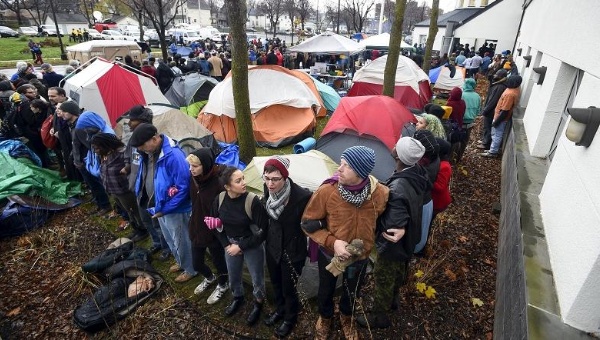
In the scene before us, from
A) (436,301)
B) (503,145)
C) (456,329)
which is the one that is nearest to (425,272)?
(436,301)

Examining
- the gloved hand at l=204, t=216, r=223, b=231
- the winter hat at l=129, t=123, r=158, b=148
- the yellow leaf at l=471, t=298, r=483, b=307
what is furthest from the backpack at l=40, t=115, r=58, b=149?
the yellow leaf at l=471, t=298, r=483, b=307

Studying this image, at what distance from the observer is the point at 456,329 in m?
3.29

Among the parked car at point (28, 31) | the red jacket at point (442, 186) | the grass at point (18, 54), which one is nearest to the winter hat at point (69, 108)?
the red jacket at point (442, 186)

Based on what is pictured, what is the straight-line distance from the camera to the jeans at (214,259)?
11.3ft

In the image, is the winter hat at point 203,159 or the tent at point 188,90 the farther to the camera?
the tent at point 188,90

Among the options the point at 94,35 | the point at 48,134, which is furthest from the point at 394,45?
the point at 94,35

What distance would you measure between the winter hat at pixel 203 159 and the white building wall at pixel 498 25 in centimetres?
2534

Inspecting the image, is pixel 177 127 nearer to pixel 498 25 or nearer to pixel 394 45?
pixel 394 45

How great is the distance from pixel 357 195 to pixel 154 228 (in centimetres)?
310

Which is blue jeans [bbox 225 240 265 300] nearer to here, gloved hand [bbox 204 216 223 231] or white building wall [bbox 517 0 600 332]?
gloved hand [bbox 204 216 223 231]

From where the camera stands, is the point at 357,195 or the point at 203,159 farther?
the point at 203,159

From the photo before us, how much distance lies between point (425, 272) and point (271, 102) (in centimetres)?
547

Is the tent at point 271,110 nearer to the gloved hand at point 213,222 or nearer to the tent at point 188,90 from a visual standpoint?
the tent at point 188,90

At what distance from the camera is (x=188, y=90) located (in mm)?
9734
